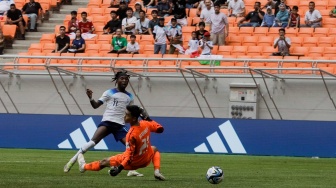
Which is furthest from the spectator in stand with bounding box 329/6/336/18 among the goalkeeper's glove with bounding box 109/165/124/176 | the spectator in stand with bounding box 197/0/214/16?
the goalkeeper's glove with bounding box 109/165/124/176

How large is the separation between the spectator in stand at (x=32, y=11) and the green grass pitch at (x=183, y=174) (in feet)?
41.4

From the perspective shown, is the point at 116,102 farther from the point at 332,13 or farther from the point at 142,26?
the point at 332,13

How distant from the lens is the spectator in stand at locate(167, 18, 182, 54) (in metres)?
32.4

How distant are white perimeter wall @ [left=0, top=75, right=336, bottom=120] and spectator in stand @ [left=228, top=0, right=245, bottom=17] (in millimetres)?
4738

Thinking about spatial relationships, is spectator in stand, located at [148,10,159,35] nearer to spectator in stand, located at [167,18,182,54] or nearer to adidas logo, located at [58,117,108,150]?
spectator in stand, located at [167,18,182,54]

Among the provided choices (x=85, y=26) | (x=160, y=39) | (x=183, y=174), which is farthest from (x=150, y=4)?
(x=183, y=174)

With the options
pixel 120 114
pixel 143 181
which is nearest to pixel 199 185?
pixel 143 181

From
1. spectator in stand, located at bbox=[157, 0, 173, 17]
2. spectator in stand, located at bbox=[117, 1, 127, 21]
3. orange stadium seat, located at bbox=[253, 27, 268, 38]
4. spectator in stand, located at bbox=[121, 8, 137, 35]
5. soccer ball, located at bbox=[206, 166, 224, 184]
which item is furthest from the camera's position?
spectator in stand, located at bbox=[117, 1, 127, 21]

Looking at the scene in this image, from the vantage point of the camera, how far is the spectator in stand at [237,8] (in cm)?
3384

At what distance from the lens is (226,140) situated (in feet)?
92.3

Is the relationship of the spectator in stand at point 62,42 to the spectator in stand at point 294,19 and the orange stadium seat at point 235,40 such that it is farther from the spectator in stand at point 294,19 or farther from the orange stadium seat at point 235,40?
the spectator in stand at point 294,19

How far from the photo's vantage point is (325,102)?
94.6 feet

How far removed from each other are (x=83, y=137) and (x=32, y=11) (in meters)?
8.71

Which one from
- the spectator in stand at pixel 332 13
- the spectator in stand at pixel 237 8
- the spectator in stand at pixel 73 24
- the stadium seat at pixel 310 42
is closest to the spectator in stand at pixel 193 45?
the spectator in stand at pixel 237 8
